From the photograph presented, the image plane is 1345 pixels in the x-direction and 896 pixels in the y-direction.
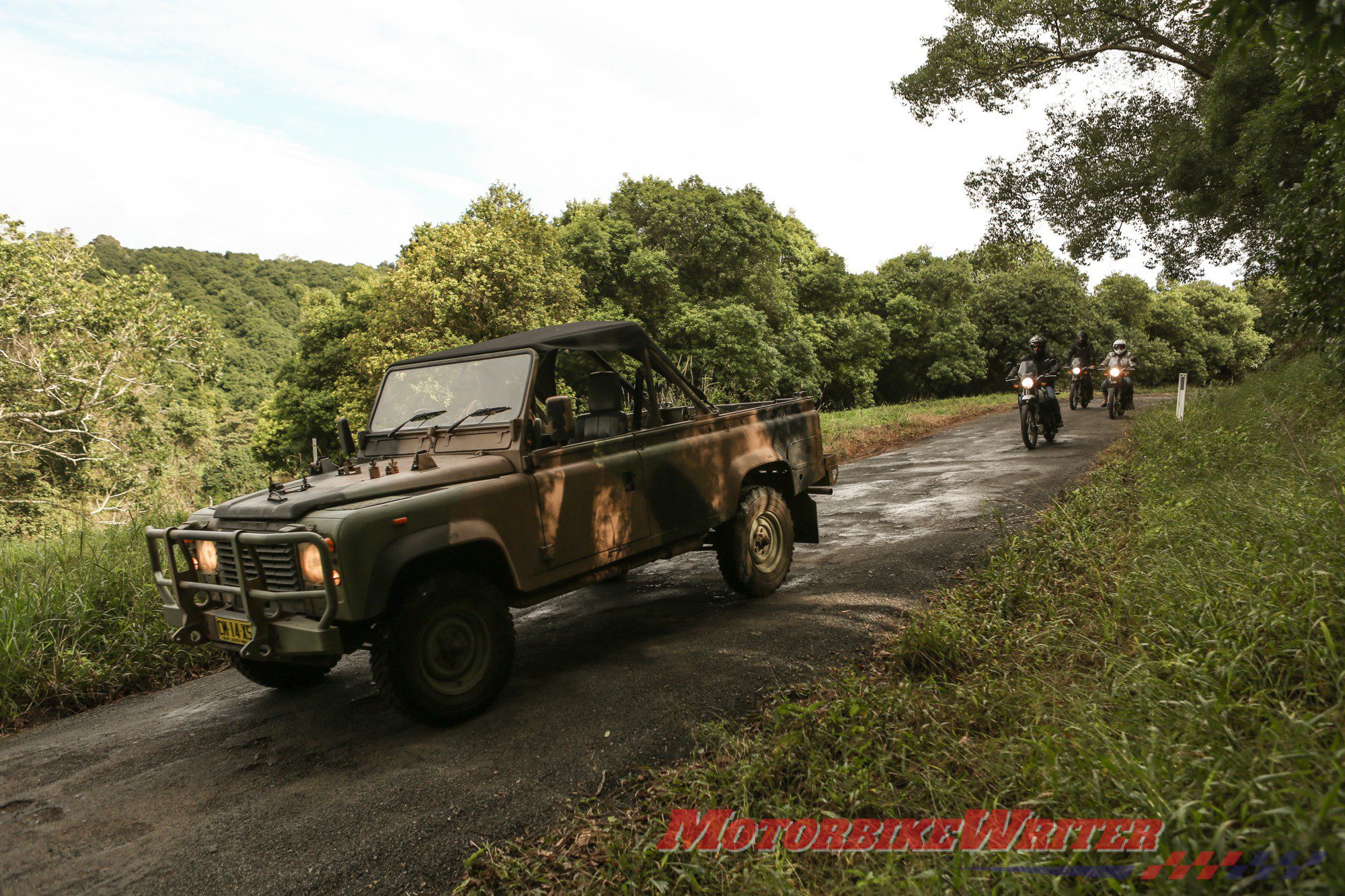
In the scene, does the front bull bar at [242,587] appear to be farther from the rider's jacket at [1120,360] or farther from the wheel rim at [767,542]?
the rider's jacket at [1120,360]

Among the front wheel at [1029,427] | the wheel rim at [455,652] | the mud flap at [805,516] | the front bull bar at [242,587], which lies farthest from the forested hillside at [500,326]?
the front wheel at [1029,427]

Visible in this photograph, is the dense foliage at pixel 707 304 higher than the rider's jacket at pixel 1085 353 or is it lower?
higher

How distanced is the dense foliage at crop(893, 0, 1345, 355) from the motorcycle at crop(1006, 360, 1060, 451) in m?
3.42

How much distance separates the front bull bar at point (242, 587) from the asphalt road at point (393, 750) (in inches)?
25.1

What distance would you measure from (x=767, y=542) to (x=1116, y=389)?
13824 millimetres

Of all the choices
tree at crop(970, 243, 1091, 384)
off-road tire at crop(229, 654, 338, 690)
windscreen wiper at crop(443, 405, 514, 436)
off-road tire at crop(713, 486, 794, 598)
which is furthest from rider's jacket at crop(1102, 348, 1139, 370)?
tree at crop(970, 243, 1091, 384)

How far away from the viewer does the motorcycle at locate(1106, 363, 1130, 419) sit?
635 inches

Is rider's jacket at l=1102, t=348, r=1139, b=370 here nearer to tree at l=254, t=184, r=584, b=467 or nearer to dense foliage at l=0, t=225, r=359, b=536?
tree at l=254, t=184, r=584, b=467

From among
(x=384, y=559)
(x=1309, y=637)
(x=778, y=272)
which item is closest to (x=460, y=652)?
(x=384, y=559)

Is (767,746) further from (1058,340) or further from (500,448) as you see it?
(1058,340)

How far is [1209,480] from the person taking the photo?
6.63 m

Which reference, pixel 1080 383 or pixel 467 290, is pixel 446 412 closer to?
pixel 1080 383

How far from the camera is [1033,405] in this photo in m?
12.5

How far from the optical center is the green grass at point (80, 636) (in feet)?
16.1
